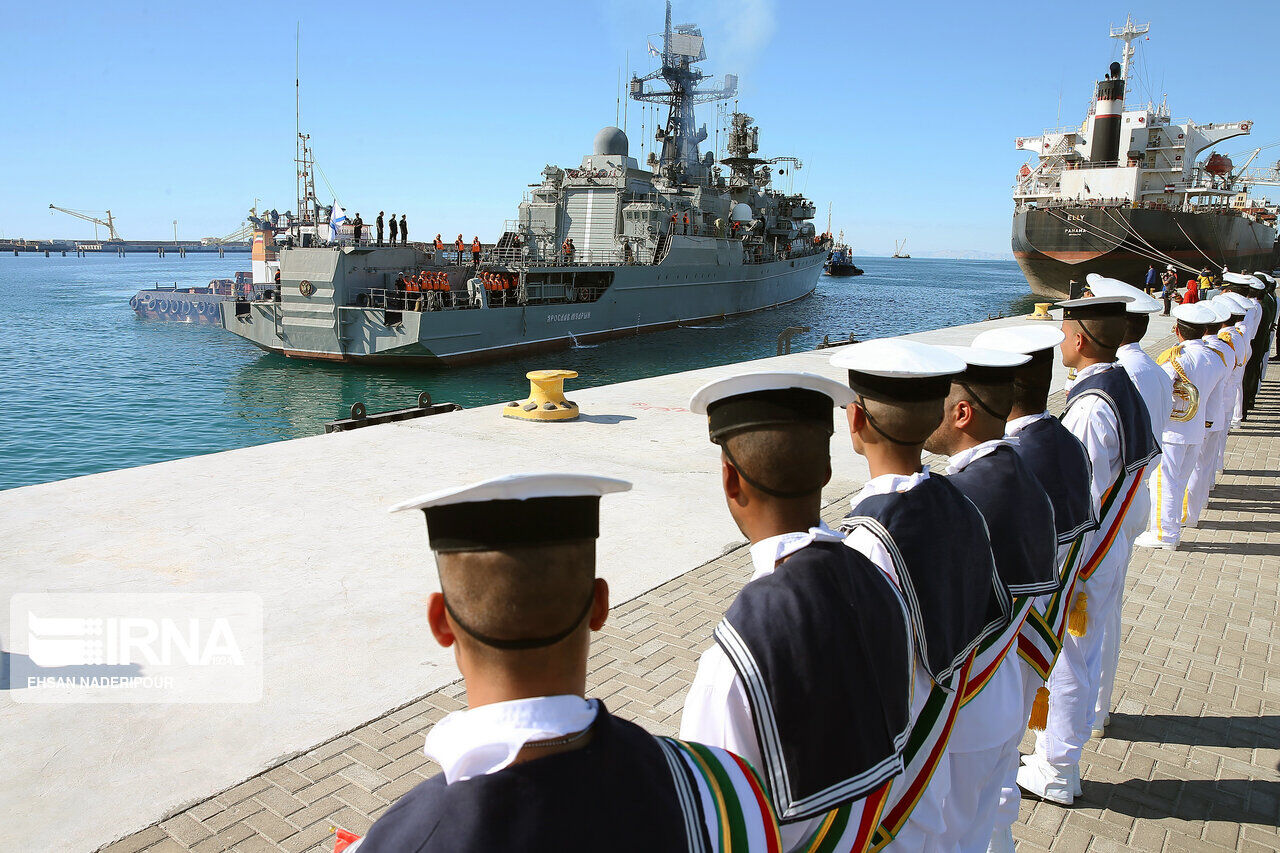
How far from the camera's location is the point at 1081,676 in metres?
3.22

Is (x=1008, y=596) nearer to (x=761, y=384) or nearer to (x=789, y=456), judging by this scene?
(x=789, y=456)

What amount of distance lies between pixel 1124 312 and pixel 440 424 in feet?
22.4

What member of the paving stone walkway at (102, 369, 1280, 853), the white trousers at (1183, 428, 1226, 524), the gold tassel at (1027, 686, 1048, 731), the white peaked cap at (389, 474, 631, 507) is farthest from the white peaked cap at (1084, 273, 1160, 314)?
the white peaked cap at (389, 474, 631, 507)

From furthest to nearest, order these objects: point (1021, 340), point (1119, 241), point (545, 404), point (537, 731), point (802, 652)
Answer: point (1119, 241) → point (545, 404) → point (1021, 340) → point (802, 652) → point (537, 731)

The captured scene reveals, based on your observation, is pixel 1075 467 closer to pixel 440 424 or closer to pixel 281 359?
pixel 440 424

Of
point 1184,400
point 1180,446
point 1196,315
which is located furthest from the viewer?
point 1196,315

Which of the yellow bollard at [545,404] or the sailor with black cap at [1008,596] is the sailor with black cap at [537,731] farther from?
the yellow bollard at [545,404]

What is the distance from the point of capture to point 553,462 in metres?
7.38

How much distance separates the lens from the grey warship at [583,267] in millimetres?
22984

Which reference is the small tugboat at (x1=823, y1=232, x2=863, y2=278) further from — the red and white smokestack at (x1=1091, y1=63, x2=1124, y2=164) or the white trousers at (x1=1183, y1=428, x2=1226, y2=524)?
the white trousers at (x1=1183, y1=428, x2=1226, y2=524)

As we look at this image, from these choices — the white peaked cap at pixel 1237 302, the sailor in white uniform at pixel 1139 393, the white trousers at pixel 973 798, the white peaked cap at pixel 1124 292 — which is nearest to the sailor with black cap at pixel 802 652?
the white trousers at pixel 973 798

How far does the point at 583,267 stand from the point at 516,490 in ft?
89.8

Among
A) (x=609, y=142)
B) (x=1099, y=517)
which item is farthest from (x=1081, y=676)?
(x=609, y=142)

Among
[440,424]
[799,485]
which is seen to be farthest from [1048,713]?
[440,424]
